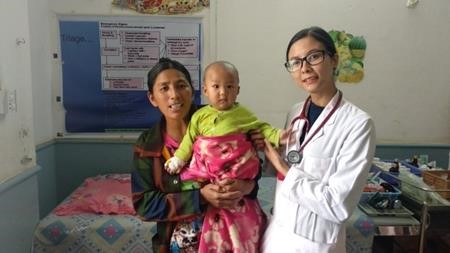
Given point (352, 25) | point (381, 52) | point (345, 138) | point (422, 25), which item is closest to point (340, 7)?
point (352, 25)

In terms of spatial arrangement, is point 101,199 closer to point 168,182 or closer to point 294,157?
point 168,182

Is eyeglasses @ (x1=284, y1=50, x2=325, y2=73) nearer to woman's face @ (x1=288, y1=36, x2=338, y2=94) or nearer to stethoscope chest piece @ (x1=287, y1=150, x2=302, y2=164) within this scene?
woman's face @ (x1=288, y1=36, x2=338, y2=94)

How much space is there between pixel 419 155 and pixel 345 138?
7.85 feet

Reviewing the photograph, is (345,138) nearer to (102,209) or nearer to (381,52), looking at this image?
(102,209)

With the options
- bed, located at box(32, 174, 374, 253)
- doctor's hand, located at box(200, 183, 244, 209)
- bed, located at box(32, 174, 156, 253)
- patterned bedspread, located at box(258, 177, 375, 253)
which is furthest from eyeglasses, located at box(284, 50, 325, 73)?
bed, located at box(32, 174, 156, 253)

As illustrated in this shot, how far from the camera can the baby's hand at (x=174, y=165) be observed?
111 cm

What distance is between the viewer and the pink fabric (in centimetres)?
111

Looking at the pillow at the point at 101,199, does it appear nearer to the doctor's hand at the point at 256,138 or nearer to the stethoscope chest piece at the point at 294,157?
the doctor's hand at the point at 256,138

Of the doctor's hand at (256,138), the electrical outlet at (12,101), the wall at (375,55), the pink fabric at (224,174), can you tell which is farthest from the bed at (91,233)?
the wall at (375,55)

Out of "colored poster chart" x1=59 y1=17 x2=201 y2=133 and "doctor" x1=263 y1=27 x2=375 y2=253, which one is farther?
"colored poster chart" x1=59 y1=17 x2=201 y2=133

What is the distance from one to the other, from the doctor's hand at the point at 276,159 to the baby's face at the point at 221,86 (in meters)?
0.20

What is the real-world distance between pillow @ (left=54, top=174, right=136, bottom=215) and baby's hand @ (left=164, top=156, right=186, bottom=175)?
104 centimetres

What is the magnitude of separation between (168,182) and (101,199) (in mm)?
1354

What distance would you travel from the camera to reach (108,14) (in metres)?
2.80
